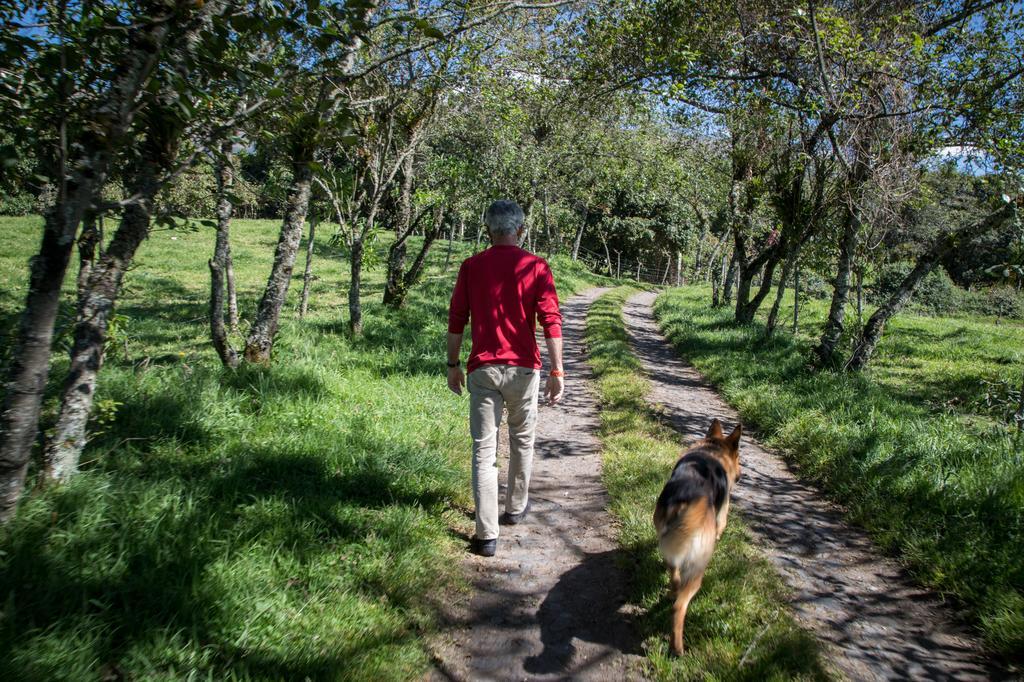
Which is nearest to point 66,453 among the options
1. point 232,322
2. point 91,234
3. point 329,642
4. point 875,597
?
point 329,642

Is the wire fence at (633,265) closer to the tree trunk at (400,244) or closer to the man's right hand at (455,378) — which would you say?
the tree trunk at (400,244)

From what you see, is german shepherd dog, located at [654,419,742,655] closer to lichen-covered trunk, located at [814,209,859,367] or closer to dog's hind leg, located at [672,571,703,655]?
dog's hind leg, located at [672,571,703,655]

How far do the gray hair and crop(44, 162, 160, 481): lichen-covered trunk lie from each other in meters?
1.89

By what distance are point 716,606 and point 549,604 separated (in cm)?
94

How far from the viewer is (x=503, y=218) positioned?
345 centimetres

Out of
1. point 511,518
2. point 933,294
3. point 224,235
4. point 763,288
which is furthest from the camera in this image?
point 933,294

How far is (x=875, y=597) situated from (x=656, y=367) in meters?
6.53

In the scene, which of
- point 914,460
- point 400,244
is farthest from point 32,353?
point 400,244

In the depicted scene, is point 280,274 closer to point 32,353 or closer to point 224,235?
point 224,235

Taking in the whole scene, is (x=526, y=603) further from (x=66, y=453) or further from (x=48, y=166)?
(x=48, y=166)

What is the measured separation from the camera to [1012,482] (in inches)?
168

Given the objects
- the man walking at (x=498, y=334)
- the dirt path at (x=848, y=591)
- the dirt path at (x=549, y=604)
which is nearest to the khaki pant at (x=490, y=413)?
the man walking at (x=498, y=334)

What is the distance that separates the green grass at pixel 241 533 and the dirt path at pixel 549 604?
0.72ft

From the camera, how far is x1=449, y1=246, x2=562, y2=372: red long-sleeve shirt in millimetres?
3457
